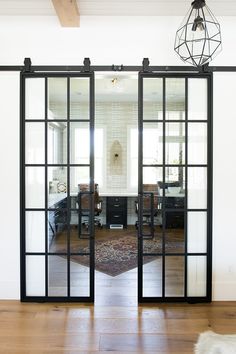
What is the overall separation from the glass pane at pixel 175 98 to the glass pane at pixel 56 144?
3.82 feet

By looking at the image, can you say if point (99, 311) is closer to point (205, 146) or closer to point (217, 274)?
point (217, 274)

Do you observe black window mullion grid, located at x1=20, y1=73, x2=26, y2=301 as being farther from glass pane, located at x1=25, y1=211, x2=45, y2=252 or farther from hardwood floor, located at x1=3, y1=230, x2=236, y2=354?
hardwood floor, located at x1=3, y1=230, x2=236, y2=354

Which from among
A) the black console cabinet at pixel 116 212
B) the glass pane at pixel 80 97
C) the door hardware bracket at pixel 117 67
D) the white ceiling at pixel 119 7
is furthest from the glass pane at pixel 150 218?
the black console cabinet at pixel 116 212

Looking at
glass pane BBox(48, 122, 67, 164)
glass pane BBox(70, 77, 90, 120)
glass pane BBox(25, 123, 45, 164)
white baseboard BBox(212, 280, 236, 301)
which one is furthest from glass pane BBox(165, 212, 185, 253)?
glass pane BBox(25, 123, 45, 164)

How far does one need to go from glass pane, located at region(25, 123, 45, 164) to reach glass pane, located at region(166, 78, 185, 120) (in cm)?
138

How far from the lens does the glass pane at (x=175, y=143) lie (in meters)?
3.09

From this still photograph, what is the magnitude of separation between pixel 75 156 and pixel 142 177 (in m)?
0.76

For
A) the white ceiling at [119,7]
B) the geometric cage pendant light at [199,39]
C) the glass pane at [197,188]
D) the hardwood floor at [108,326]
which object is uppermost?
the white ceiling at [119,7]

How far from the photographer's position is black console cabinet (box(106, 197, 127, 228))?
22.0 feet

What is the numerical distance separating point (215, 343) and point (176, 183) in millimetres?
1514

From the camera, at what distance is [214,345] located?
89.7 inches

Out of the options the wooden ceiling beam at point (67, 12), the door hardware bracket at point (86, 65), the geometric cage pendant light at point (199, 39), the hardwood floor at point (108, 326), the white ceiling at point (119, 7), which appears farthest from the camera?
the door hardware bracket at point (86, 65)

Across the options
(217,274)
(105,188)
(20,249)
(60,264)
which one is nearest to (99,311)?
(60,264)

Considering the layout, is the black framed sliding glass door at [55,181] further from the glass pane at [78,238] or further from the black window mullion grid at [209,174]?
the black window mullion grid at [209,174]
